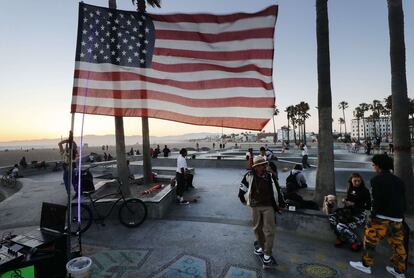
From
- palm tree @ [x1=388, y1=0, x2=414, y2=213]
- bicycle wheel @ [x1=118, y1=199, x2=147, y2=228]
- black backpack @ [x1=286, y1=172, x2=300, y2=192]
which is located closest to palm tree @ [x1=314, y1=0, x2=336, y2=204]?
black backpack @ [x1=286, y1=172, x2=300, y2=192]

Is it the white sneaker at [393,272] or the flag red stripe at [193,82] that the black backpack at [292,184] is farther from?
the flag red stripe at [193,82]

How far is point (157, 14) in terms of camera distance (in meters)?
5.45

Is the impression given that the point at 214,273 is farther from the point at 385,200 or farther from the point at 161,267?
the point at 385,200

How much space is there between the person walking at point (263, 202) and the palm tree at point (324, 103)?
338 centimetres

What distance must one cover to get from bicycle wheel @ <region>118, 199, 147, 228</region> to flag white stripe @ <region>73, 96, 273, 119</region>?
3.78m

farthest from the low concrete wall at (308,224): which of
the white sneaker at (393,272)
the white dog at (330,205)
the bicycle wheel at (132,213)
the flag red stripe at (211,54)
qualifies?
the flag red stripe at (211,54)

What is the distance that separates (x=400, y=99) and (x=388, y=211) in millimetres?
3623

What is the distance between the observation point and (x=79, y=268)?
4.14 meters

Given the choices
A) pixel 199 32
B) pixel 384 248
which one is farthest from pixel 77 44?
pixel 384 248

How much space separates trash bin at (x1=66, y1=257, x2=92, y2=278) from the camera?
3945 millimetres

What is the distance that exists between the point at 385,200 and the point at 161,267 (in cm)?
419

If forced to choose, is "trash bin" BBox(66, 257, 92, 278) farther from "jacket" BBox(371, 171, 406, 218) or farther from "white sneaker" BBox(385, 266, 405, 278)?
"white sneaker" BBox(385, 266, 405, 278)

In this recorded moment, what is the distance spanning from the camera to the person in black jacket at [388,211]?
451 cm

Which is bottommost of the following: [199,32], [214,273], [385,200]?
[214,273]
